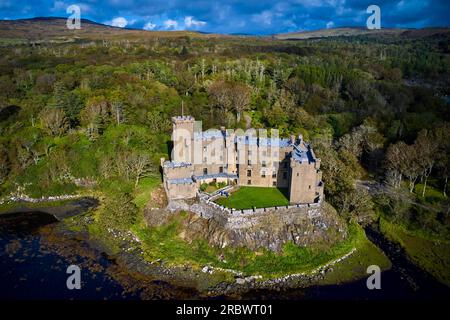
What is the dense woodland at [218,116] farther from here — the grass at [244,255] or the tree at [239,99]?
the grass at [244,255]

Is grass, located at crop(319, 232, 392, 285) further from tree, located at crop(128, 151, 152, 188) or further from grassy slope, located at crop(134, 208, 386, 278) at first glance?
tree, located at crop(128, 151, 152, 188)

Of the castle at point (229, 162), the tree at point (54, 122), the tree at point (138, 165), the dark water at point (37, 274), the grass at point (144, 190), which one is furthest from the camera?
the tree at point (54, 122)

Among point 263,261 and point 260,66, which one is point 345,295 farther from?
point 260,66

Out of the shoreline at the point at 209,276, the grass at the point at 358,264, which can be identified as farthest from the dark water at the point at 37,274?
the grass at the point at 358,264

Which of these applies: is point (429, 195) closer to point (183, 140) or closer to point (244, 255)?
point (244, 255)

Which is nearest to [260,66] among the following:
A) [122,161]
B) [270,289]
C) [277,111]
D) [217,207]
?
[277,111]

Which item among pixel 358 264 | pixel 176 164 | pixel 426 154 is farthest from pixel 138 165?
pixel 426 154

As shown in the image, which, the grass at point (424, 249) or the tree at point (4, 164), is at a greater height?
the tree at point (4, 164)
